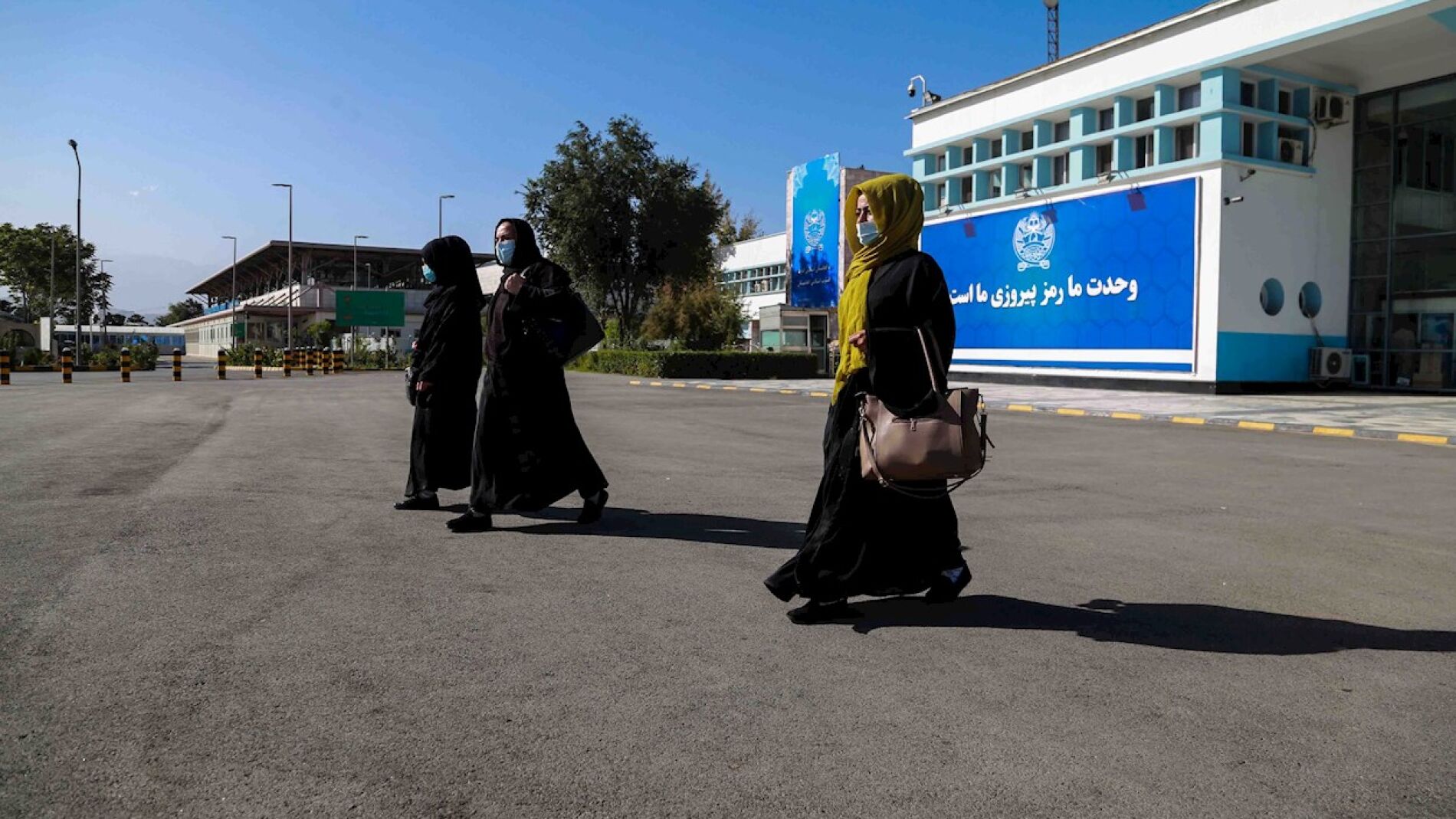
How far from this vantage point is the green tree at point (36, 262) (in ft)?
218

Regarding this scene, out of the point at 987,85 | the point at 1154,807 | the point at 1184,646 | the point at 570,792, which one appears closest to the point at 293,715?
the point at 570,792

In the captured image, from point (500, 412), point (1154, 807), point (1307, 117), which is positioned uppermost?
point (1307, 117)

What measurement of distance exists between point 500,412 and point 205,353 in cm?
10491

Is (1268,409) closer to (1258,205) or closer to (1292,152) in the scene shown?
(1258,205)

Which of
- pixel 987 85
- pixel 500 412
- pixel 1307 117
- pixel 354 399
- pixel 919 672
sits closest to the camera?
pixel 919 672

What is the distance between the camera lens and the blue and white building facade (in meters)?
23.0

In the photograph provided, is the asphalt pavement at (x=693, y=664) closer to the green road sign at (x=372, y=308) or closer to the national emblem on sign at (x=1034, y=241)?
the national emblem on sign at (x=1034, y=241)

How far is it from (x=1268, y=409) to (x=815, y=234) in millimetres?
23305

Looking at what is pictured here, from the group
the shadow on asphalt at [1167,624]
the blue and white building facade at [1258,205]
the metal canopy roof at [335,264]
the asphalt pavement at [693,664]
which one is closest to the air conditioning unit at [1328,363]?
the blue and white building facade at [1258,205]

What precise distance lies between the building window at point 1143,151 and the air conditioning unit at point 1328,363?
6.02 metres

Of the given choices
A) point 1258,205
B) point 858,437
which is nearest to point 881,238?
point 858,437

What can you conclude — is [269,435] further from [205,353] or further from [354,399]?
[205,353]

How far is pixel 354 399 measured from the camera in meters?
20.6

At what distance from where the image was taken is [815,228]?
3969cm
